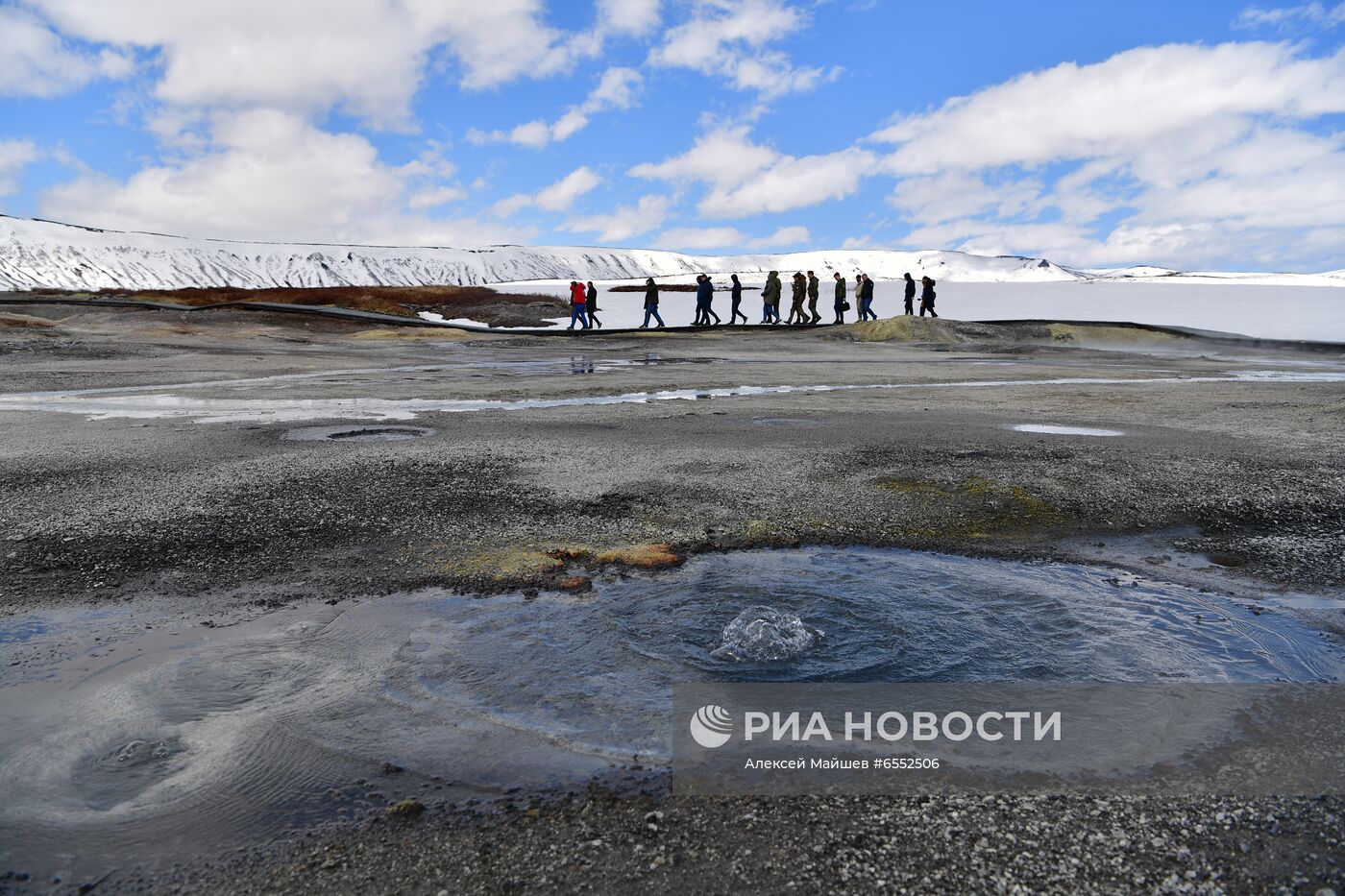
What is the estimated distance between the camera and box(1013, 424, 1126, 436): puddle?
7.97 m

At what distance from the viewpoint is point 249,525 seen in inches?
189

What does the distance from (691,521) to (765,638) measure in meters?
1.79

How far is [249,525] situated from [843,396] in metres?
8.12

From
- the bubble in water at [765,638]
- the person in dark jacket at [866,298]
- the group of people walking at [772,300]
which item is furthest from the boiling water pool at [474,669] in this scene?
the person in dark jacket at [866,298]

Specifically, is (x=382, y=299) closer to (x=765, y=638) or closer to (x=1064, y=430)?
(x=1064, y=430)

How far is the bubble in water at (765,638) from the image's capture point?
308 cm

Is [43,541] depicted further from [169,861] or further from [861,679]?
[861,679]

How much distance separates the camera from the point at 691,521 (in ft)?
16.2

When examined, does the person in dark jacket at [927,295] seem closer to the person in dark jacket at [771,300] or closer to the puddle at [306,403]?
the person in dark jacket at [771,300]

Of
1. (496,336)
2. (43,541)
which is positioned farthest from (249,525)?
(496,336)

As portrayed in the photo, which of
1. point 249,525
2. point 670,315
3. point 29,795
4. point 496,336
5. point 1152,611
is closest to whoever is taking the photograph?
point 29,795

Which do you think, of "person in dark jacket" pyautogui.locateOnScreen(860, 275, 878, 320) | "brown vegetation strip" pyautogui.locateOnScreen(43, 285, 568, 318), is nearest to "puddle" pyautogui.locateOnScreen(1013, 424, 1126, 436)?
"person in dark jacket" pyautogui.locateOnScreen(860, 275, 878, 320)

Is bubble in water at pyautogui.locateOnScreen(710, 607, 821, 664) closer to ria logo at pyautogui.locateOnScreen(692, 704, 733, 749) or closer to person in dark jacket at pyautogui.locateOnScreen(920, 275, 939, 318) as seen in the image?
ria logo at pyautogui.locateOnScreen(692, 704, 733, 749)

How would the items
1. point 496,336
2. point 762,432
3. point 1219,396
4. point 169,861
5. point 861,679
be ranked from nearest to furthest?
point 169,861
point 861,679
point 762,432
point 1219,396
point 496,336
